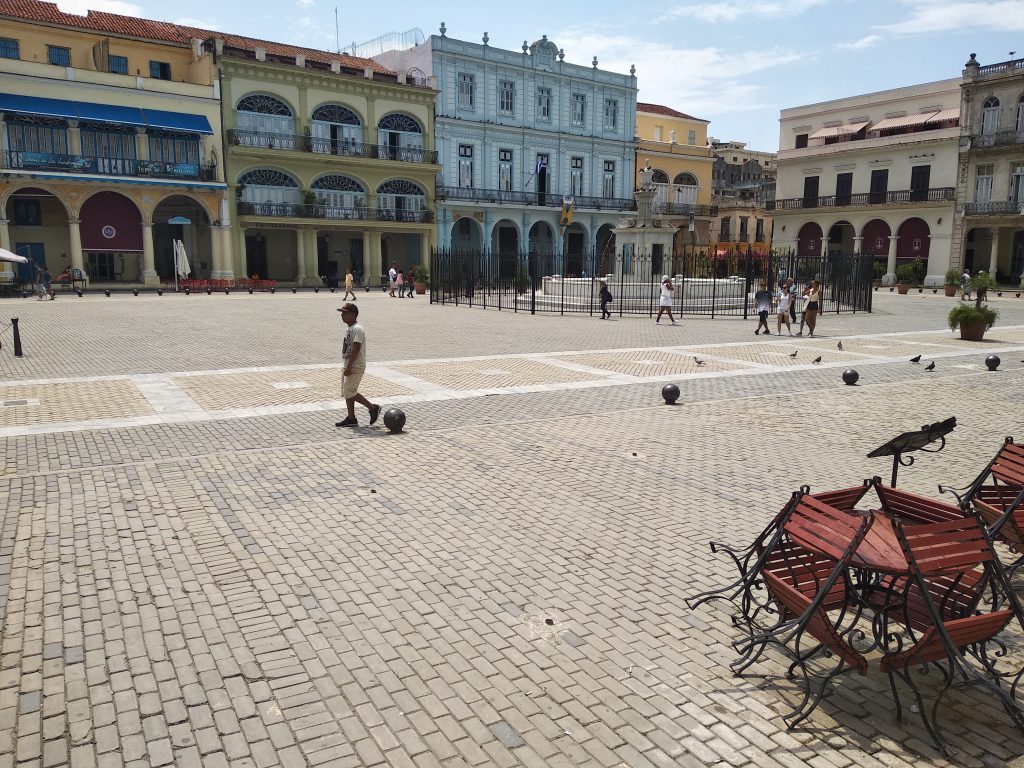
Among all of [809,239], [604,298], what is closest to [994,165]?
[809,239]

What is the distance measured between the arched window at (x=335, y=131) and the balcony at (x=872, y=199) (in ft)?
98.2

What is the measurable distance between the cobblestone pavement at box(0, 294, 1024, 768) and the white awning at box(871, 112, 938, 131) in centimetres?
4217

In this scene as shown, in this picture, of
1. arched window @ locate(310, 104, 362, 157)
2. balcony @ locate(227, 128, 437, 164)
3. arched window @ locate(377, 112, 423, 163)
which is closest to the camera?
balcony @ locate(227, 128, 437, 164)

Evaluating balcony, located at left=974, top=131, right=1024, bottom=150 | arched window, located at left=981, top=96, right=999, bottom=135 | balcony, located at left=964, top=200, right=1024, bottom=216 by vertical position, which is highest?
arched window, located at left=981, top=96, right=999, bottom=135

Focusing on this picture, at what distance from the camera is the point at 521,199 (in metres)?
48.0

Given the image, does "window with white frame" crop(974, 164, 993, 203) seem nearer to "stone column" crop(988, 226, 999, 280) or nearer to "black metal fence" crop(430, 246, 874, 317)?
"stone column" crop(988, 226, 999, 280)

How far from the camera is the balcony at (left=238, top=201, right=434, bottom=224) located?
129 feet

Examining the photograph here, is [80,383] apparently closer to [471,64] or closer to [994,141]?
[471,64]

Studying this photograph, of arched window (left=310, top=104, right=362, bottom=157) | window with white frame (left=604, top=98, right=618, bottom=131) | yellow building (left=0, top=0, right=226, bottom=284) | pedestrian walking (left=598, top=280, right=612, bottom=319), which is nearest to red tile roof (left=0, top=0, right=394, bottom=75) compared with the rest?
yellow building (left=0, top=0, right=226, bottom=284)

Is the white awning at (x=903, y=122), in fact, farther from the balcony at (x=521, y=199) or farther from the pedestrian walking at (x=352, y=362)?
the pedestrian walking at (x=352, y=362)

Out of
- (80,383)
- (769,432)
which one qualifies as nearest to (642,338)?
(769,432)

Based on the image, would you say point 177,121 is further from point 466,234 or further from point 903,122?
point 903,122

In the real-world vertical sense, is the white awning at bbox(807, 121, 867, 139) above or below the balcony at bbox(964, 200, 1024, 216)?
above

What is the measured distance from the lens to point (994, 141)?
1724 inches
